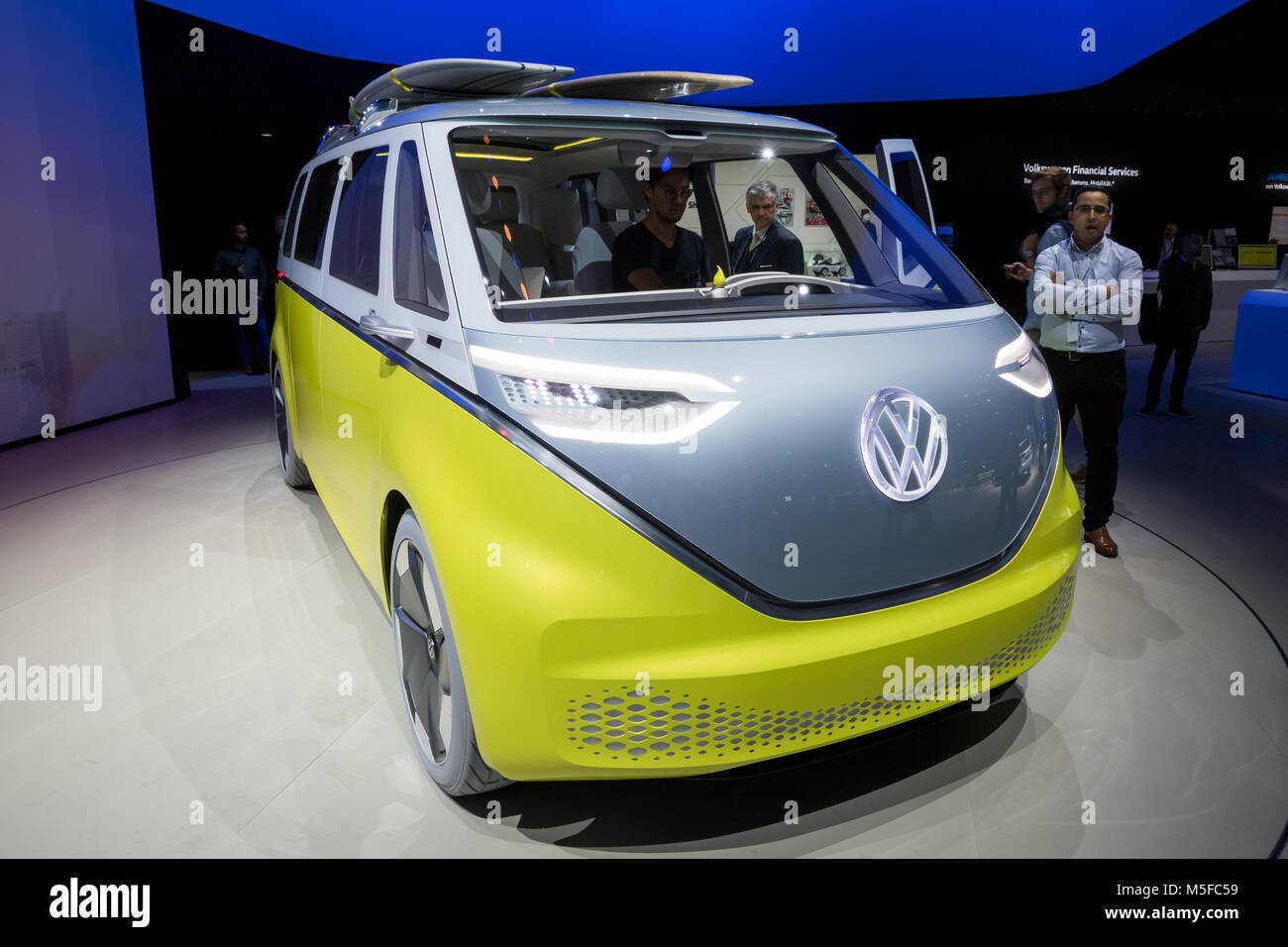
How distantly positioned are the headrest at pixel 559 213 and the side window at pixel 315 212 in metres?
0.82

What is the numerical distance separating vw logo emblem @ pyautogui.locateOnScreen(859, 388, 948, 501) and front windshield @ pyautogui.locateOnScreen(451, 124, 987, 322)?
0.40 metres

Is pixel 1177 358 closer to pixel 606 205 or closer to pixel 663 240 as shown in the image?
pixel 663 240

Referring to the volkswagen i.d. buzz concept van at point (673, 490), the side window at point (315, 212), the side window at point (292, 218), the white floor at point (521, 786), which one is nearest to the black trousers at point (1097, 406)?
the white floor at point (521, 786)

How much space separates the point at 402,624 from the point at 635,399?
1.06m

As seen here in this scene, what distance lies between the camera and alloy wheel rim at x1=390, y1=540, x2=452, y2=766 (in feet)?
7.14

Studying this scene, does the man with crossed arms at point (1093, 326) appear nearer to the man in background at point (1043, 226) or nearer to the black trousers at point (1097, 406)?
the black trousers at point (1097, 406)

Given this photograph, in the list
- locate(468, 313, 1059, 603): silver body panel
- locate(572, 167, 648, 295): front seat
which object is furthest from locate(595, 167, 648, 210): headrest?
locate(468, 313, 1059, 603): silver body panel

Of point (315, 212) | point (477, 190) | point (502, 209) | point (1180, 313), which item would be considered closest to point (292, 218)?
point (315, 212)

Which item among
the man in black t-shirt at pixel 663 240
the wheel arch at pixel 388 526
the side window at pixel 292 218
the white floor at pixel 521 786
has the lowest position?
the white floor at pixel 521 786

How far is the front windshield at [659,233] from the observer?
88.0 inches

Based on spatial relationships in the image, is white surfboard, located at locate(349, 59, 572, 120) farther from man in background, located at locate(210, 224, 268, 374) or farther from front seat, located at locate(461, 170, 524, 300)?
man in background, located at locate(210, 224, 268, 374)

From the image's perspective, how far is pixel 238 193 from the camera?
10.7 metres
